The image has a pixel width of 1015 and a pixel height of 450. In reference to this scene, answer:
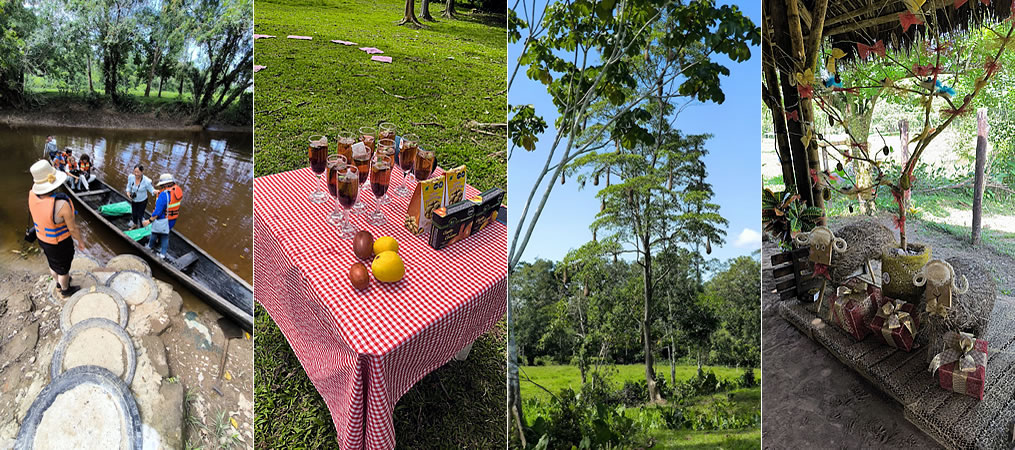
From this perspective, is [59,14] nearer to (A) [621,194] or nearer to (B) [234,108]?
(B) [234,108]

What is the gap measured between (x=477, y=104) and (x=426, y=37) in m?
2.82

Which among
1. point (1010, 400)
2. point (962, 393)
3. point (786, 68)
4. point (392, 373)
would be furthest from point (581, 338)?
point (786, 68)

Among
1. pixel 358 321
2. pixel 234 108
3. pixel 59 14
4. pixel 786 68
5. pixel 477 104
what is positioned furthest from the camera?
pixel 477 104

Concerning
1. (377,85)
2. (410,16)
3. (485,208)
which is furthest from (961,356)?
(410,16)

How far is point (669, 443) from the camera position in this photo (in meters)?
1.66

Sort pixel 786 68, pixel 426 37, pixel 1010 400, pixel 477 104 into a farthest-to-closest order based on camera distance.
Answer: pixel 426 37
pixel 477 104
pixel 786 68
pixel 1010 400

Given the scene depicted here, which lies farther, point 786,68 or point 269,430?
point 786,68

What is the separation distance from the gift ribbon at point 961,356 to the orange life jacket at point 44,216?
3.43 m

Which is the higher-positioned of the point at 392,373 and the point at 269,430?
the point at 392,373

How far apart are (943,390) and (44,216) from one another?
3521 millimetres

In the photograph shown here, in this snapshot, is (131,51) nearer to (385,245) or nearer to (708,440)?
(385,245)

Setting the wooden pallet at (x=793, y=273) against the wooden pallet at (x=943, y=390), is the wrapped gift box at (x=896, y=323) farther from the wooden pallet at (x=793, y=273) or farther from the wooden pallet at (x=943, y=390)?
the wooden pallet at (x=793, y=273)

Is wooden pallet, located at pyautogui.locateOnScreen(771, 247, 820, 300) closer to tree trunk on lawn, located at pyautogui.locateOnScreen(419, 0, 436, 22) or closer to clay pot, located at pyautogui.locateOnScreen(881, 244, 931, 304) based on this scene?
clay pot, located at pyautogui.locateOnScreen(881, 244, 931, 304)

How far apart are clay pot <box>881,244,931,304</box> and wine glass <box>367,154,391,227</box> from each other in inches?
92.3
